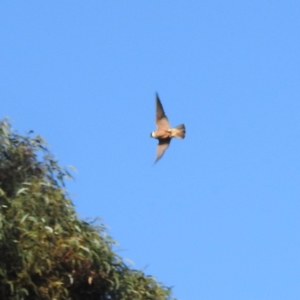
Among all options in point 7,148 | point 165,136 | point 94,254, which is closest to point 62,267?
point 94,254

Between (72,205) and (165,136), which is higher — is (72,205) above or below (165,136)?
below

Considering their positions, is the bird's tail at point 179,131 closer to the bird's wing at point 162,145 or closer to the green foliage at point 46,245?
the bird's wing at point 162,145

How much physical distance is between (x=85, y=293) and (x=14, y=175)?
40.4 inches

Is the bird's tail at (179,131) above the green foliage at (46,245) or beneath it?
above

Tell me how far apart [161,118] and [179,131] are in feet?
0.71

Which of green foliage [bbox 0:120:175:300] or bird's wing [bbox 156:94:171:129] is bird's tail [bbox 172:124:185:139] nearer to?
bird's wing [bbox 156:94:171:129]

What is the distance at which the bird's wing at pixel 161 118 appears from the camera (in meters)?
10.9

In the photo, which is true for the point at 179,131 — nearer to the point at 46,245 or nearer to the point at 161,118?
the point at 161,118

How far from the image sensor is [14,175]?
27.3 feet

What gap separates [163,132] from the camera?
10.9 metres

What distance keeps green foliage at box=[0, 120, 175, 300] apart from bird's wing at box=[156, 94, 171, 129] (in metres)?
2.47

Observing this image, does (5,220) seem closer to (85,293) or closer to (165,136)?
(85,293)

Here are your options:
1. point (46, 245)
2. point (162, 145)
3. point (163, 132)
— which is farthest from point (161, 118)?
point (46, 245)

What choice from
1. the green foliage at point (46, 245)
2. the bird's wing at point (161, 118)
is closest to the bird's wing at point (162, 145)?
the bird's wing at point (161, 118)
